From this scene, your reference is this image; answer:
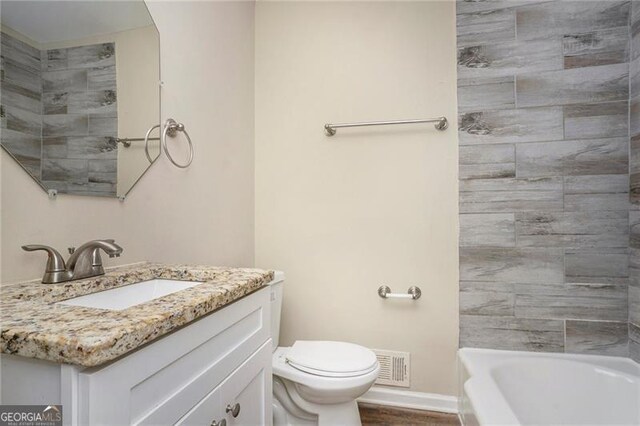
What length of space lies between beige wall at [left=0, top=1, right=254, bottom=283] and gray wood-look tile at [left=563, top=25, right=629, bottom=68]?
1.76 m

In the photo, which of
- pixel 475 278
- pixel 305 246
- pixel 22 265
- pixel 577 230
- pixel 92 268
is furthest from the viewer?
pixel 305 246

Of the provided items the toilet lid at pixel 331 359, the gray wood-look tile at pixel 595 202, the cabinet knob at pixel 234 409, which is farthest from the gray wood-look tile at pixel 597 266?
the cabinet knob at pixel 234 409

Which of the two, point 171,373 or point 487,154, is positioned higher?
point 487,154

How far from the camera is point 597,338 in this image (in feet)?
5.47

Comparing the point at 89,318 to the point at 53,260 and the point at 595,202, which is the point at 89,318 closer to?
the point at 53,260

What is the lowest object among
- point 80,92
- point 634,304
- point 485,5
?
point 634,304

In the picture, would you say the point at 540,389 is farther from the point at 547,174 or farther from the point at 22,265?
the point at 22,265

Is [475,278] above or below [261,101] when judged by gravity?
below

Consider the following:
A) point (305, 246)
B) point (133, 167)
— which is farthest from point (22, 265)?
point (305, 246)

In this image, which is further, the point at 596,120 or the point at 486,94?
the point at 486,94

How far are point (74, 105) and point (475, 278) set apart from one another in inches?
74.9

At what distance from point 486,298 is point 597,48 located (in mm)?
1383

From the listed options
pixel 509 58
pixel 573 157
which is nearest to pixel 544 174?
pixel 573 157

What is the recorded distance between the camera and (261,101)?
2.13 meters
